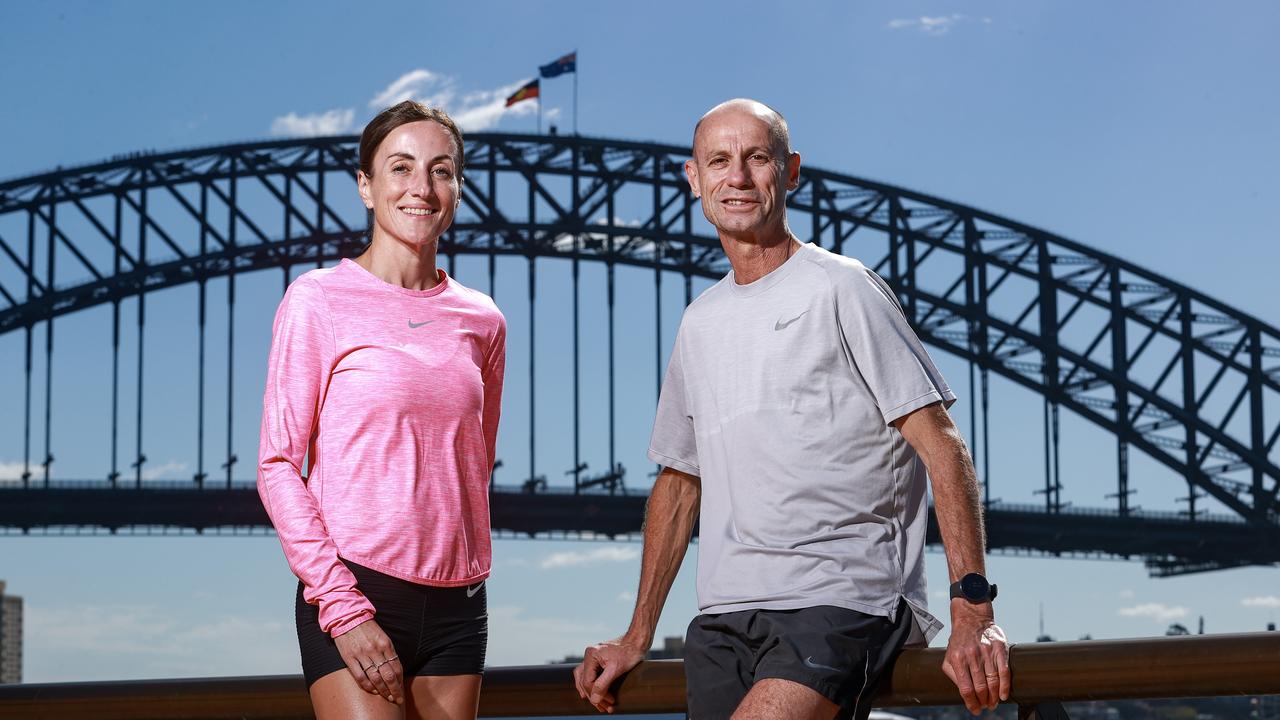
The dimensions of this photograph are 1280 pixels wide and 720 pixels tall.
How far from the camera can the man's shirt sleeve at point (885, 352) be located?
8.66 feet

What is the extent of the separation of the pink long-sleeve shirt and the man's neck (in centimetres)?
57

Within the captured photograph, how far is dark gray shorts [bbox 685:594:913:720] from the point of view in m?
2.57

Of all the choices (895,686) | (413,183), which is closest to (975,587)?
(895,686)

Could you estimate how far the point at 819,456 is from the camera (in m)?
2.66

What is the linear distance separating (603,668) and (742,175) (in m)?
0.98

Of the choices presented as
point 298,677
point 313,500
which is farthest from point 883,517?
point 298,677

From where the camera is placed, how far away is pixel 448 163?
2873mm

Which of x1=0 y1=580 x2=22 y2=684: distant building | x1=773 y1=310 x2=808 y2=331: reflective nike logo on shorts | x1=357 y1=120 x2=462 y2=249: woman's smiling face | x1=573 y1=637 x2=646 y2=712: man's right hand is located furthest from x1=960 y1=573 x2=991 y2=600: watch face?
x1=0 y1=580 x2=22 y2=684: distant building

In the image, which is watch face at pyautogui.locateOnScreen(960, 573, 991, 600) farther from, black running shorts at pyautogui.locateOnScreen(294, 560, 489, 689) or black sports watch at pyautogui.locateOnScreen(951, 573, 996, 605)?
black running shorts at pyautogui.locateOnScreen(294, 560, 489, 689)

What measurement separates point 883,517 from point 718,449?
35cm

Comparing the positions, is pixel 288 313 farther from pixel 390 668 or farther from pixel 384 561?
pixel 390 668

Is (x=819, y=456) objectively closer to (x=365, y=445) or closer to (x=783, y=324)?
(x=783, y=324)

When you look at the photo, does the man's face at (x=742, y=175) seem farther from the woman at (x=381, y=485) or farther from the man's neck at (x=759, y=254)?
the woman at (x=381, y=485)

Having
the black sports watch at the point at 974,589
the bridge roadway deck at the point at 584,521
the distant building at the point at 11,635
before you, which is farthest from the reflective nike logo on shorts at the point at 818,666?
the distant building at the point at 11,635
